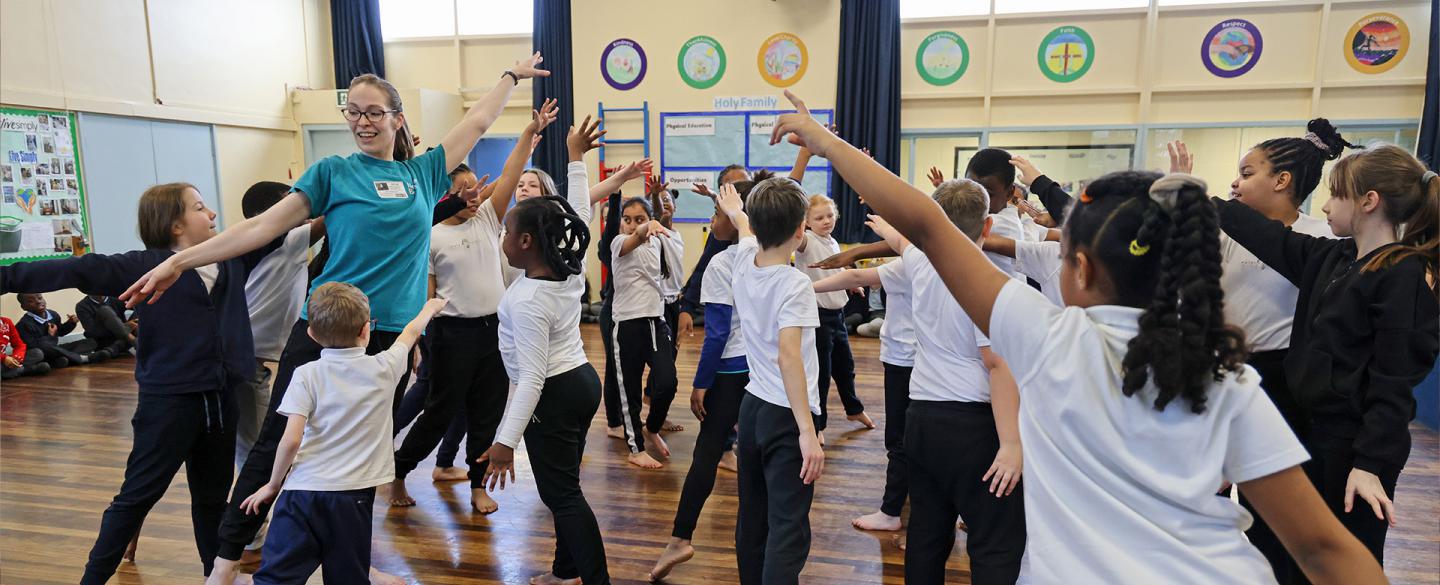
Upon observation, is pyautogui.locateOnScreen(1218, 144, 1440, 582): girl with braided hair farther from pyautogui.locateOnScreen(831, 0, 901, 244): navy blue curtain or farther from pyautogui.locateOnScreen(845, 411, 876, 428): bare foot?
pyautogui.locateOnScreen(831, 0, 901, 244): navy blue curtain

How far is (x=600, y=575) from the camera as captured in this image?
2.16 m

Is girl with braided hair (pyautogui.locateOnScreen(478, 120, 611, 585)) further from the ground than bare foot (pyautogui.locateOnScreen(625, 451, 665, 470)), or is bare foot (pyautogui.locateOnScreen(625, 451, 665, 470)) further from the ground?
girl with braided hair (pyautogui.locateOnScreen(478, 120, 611, 585))

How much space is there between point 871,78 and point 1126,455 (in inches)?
282

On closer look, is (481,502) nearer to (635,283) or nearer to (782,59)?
(635,283)

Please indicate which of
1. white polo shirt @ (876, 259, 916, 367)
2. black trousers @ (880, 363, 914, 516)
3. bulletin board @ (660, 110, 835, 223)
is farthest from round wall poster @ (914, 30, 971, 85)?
black trousers @ (880, 363, 914, 516)

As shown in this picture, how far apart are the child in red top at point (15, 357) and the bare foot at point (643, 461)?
5038 millimetres

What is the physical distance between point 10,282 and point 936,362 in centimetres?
223

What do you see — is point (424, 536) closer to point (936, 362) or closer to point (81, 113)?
point (936, 362)

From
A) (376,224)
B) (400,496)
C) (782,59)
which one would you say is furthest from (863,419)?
(782,59)

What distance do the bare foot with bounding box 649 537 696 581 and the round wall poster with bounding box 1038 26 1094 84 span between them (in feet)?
21.4

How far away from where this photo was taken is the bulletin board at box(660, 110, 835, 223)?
25.5 ft

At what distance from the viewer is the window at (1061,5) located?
7.03 meters

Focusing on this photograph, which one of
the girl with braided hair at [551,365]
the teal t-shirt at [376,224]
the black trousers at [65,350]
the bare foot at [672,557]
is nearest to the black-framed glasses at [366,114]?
the teal t-shirt at [376,224]

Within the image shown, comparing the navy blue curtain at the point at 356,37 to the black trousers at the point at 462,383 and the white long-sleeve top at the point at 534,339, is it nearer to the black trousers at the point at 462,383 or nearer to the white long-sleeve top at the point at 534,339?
the black trousers at the point at 462,383
